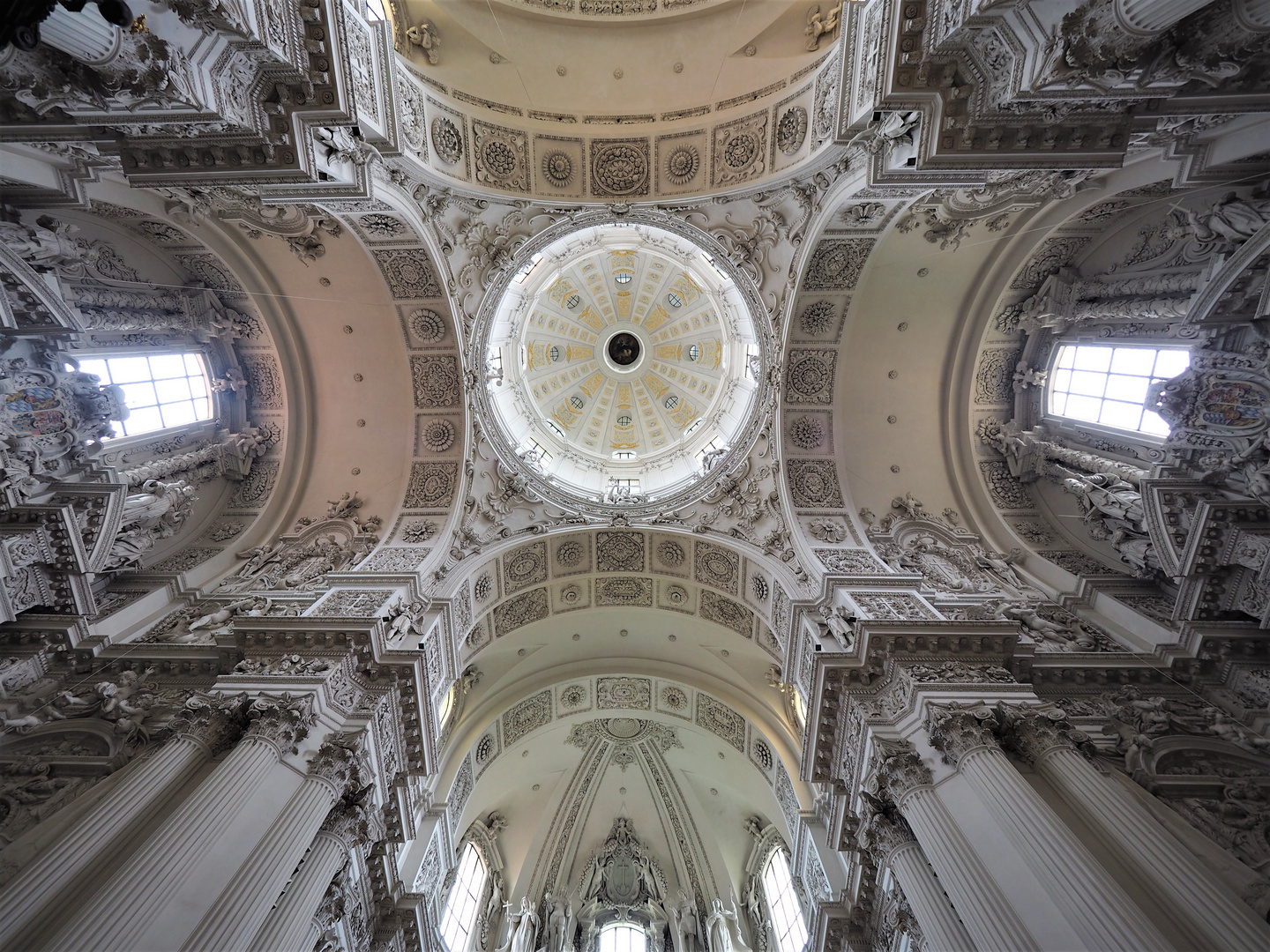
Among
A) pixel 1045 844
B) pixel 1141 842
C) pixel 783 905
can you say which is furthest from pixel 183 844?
pixel 783 905

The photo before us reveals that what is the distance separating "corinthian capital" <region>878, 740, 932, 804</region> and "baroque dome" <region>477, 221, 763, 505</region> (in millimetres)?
10250

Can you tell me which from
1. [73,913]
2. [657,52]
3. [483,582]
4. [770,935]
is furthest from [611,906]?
[657,52]

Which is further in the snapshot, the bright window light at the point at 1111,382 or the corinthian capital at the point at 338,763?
the bright window light at the point at 1111,382

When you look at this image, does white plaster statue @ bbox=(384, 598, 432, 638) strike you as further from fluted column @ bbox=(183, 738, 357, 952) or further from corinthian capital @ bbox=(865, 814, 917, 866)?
corinthian capital @ bbox=(865, 814, 917, 866)

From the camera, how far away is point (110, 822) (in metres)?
7.89

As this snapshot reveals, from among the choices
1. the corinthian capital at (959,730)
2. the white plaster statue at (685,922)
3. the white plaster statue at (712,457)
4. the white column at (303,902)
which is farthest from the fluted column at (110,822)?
the white plaster statue at (685,922)

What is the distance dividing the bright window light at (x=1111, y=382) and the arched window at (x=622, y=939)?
78.2 feet

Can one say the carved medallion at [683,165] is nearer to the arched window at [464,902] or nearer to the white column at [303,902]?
the white column at [303,902]

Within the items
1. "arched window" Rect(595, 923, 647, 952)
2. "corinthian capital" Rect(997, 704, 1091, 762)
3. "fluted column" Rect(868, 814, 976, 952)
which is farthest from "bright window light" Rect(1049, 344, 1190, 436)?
"arched window" Rect(595, 923, 647, 952)

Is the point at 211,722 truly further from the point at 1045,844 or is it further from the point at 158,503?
the point at 1045,844

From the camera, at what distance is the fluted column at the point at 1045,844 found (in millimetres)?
6363

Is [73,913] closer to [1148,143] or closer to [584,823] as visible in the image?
[584,823]

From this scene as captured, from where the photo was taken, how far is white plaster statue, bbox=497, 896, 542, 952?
1809cm

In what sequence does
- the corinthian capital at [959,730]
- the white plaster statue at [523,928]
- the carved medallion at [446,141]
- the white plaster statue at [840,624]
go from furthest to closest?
Result: 1. the white plaster statue at [523,928]
2. the carved medallion at [446,141]
3. the white plaster statue at [840,624]
4. the corinthian capital at [959,730]
